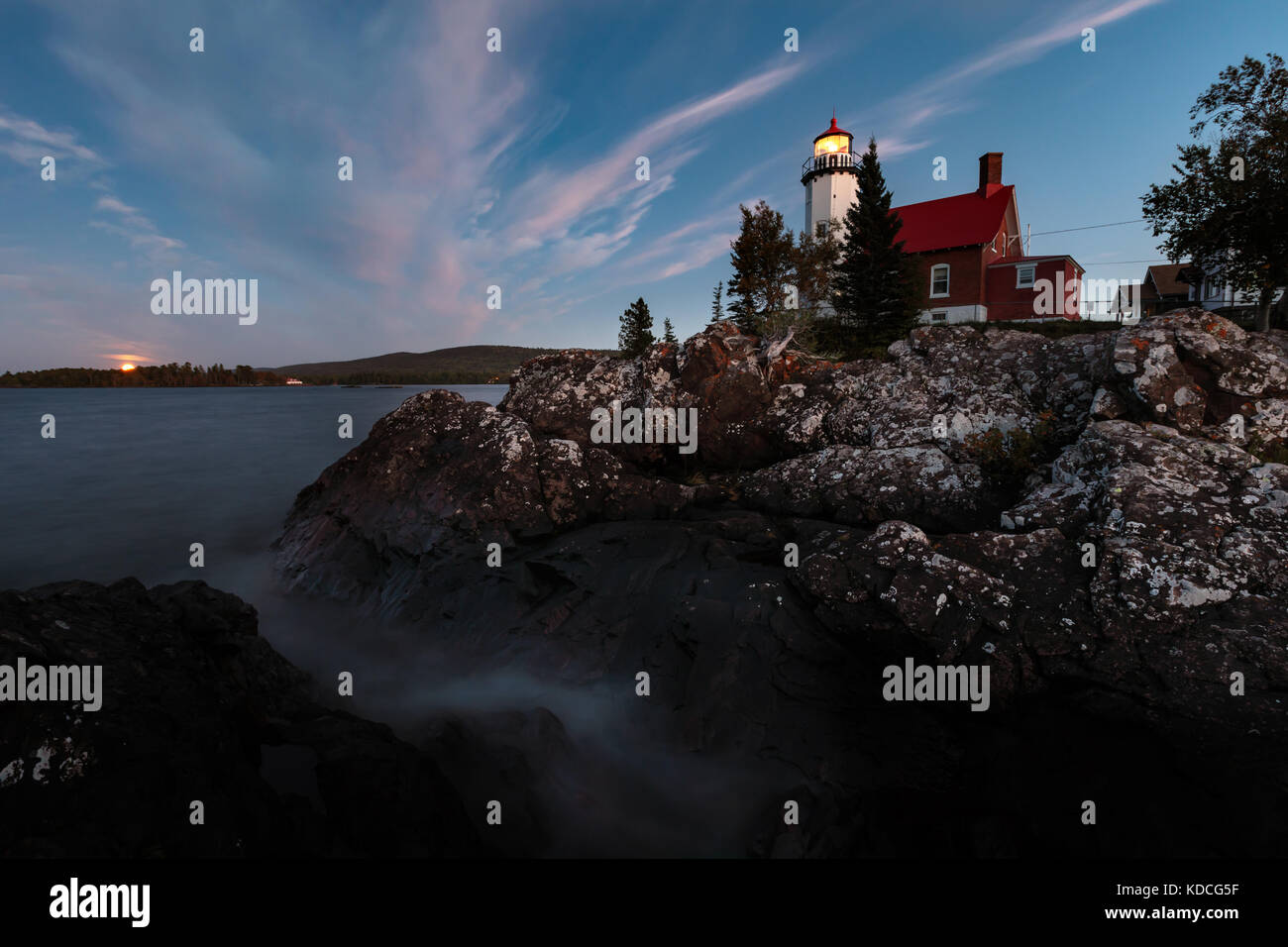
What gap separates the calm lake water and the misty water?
0.06 metres

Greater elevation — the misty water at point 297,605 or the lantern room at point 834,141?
the lantern room at point 834,141

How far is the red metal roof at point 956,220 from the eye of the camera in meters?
35.2

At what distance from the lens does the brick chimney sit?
122 ft

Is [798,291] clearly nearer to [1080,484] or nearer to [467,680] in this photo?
[1080,484]

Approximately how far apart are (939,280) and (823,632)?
37.3 m

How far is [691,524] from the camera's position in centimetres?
977

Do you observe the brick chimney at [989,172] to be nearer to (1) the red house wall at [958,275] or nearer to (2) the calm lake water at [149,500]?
(1) the red house wall at [958,275]

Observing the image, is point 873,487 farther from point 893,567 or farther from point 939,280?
point 939,280

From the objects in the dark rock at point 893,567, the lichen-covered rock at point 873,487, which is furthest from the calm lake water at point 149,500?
the lichen-covered rock at point 873,487

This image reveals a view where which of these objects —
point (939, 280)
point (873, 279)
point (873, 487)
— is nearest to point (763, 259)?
point (873, 279)

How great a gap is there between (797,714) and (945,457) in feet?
20.0

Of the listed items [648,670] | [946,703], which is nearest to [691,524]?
[648,670]

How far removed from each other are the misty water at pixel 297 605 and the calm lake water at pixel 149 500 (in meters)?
0.06

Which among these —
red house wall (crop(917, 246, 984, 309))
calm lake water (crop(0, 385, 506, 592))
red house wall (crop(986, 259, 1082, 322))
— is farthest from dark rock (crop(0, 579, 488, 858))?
red house wall (crop(986, 259, 1082, 322))
